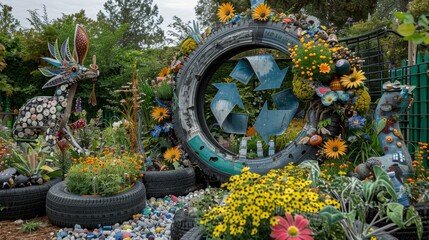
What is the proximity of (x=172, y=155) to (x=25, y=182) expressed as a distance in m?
1.72

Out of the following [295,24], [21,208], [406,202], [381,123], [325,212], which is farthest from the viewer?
[295,24]

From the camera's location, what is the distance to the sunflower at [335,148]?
432 centimetres

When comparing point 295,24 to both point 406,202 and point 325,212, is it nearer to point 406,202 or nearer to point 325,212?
point 406,202

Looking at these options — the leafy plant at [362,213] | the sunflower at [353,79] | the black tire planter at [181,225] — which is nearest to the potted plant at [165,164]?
the black tire planter at [181,225]

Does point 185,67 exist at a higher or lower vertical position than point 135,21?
lower

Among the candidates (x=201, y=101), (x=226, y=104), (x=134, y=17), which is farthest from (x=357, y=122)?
(x=134, y=17)

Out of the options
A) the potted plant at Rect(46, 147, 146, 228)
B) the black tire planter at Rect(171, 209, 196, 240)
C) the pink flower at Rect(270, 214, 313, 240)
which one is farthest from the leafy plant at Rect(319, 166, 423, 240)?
the potted plant at Rect(46, 147, 146, 228)

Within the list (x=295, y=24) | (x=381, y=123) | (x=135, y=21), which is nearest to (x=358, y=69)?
(x=295, y=24)

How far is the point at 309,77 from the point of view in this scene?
4.53 m

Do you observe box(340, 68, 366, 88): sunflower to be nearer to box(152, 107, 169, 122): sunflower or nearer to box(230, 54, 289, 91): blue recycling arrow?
box(230, 54, 289, 91): blue recycling arrow

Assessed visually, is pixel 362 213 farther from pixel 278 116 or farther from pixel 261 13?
pixel 261 13

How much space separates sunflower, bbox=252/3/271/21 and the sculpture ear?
216cm

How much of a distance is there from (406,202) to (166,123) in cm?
321

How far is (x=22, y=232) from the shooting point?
362 cm
